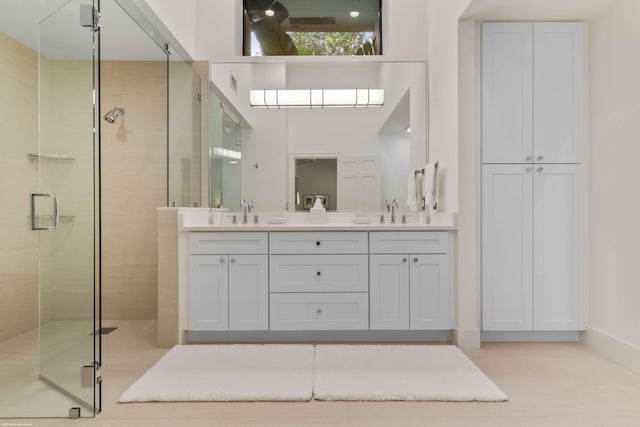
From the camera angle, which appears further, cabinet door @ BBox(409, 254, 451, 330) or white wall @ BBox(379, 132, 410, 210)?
white wall @ BBox(379, 132, 410, 210)

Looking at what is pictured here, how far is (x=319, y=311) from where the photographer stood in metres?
2.77

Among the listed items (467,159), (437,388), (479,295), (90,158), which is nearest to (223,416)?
(437,388)

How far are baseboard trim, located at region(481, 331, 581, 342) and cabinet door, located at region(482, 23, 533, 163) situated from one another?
1171 mm

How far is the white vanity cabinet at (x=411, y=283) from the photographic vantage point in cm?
276

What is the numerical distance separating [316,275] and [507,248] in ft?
4.24

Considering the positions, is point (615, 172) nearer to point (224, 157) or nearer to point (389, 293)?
point (389, 293)

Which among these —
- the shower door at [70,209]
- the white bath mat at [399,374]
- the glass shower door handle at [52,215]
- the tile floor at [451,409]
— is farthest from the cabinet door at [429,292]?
the glass shower door handle at [52,215]

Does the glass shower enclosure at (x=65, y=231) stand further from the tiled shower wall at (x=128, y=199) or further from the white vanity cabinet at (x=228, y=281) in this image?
the tiled shower wall at (x=128, y=199)

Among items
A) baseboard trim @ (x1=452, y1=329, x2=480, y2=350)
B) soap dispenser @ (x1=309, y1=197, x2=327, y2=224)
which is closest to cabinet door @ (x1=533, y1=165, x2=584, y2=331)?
baseboard trim @ (x1=452, y1=329, x2=480, y2=350)

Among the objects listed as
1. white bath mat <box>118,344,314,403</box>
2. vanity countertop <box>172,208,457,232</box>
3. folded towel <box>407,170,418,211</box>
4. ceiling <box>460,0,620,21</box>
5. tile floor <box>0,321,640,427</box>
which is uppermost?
ceiling <box>460,0,620,21</box>

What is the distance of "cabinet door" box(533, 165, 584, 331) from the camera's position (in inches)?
108

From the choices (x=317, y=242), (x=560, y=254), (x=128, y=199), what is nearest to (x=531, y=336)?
(x=560, y=254)

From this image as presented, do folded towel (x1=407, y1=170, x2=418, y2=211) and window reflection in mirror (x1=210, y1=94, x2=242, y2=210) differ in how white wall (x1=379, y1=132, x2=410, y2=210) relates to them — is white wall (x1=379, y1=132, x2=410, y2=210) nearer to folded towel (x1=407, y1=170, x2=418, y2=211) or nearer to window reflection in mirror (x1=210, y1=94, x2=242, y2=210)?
folded towel (x1=407, y1=170, x2=418, y2=211)

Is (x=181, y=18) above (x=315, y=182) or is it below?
above
